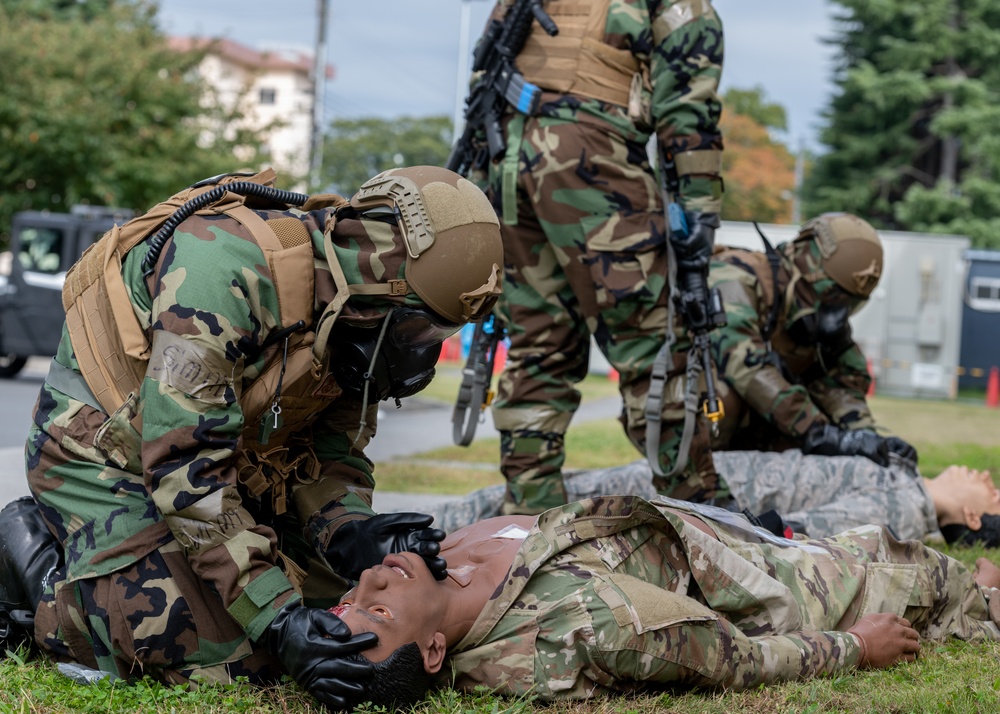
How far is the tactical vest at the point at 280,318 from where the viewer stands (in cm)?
275

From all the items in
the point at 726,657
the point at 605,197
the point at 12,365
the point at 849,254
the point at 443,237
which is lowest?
the point at 12,365

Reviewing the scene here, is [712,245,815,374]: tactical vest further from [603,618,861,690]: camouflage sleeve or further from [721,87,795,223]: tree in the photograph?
[721,87,795,223]: tree

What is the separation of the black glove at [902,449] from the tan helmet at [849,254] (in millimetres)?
760

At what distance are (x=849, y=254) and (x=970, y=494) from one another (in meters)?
1.27

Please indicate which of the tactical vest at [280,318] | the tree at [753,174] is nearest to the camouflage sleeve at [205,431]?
the tactical vest at [280,318]

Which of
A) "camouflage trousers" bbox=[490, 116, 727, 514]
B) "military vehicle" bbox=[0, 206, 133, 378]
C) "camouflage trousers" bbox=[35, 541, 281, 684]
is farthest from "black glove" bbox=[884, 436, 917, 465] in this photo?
"military vehicle" bbox=[0, 206, 133, 378]

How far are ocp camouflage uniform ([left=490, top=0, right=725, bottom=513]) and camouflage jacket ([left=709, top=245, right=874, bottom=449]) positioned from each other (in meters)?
0.78

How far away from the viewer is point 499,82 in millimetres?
4609

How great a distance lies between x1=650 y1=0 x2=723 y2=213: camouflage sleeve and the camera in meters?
4.29

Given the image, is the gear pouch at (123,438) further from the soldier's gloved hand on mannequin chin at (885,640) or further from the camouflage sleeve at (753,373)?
the camouflage sleeve at (753,373)

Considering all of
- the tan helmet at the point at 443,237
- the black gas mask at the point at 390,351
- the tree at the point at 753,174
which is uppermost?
the tree at the point at 753,174

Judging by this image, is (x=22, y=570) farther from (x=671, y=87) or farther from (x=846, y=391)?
(x=846, y=391)

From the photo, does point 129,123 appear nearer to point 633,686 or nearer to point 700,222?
point 700,222

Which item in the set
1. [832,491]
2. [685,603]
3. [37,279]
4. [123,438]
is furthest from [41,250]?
[685,603]
